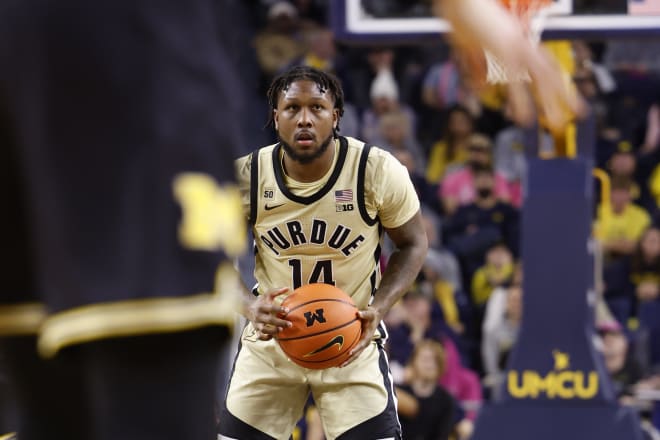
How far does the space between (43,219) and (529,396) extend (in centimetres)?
705

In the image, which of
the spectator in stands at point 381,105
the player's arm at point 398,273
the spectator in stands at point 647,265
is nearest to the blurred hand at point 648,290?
the spectator in stands at point 647,265

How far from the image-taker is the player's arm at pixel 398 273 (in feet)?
17.2

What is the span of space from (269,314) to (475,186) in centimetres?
762

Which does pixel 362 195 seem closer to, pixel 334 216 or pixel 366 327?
pixel 334 216

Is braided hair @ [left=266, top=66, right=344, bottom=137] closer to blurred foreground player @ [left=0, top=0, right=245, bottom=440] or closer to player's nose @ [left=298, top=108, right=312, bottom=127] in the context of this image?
player's nose @ [left=298, top=108, right=312, bottom=127]

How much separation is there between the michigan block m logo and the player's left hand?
167mm

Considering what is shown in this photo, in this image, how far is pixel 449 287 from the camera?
11688mm

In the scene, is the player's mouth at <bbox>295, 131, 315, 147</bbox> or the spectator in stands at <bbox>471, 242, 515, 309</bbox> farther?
the spectator in stands at <bbox>471, 242, 515, 309</bbox>

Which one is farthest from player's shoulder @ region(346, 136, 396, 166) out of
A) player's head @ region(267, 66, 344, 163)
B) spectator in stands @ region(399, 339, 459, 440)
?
spectator in stands @ region(399, 339, 459, 440)

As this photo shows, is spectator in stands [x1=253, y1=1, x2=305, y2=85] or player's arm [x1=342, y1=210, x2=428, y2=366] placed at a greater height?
spectator in stands [x1=253, y1=1, x2=305, y2=85]

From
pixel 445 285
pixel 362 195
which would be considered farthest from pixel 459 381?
pixel 362 195

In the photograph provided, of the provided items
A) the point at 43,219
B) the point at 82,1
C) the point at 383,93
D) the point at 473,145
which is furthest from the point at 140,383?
the point at 383,93

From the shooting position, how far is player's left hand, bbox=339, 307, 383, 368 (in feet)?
17.0

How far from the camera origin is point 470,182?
12.6 metres
